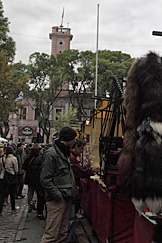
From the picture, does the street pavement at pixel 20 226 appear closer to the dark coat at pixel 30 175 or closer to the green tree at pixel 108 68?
the dark coat at pixel 30 175

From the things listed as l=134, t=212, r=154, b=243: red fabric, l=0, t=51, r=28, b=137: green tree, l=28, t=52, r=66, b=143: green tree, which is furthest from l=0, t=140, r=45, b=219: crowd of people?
l=28, t=52, r=66, b=143: green tree

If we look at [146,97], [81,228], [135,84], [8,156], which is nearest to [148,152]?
[146,97]

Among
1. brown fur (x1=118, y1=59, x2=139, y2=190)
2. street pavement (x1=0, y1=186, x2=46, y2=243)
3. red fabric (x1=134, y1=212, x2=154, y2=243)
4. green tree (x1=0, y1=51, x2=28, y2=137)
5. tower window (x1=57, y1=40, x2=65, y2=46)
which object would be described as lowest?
street pavement (x1=0, y1=186, x2=46, y2=243)

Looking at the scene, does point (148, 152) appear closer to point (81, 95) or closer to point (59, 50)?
point (81, 95)

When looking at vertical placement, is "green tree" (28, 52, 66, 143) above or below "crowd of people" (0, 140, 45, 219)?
above

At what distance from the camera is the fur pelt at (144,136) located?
Answer: 2375 millimetres

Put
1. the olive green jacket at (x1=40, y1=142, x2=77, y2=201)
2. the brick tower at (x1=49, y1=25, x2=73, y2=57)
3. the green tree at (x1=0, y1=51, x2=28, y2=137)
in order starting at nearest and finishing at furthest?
the olive green jacket at (x1=40, y1=142, x2=77, y2=201), the green tree at (x1=0, y1=51, x2=28, y2=137), the brick tower at (x1=49, y1=25, x2=73, y2=57)

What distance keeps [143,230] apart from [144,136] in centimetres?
133

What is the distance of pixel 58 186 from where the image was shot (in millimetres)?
4305

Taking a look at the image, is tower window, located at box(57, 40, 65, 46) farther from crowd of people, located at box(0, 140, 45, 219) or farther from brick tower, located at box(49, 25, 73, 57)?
crowd of people, located at box(0, 140, 45, 219)

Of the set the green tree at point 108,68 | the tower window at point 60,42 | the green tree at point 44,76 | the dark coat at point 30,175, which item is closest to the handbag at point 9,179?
the dark coat at point 30,175

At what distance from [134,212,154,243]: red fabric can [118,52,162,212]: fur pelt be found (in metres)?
0.55

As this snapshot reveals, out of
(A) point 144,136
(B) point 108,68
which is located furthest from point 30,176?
(B) point 108,68

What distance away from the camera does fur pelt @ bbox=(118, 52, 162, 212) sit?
2.38 m
